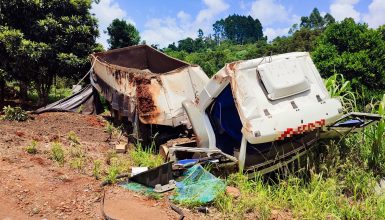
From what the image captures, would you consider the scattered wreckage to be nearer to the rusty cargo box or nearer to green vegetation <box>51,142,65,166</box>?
the rusty cargo box

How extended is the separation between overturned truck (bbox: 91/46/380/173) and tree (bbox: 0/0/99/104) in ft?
17.3

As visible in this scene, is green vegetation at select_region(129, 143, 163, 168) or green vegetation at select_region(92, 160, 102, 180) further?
green vegetation at select_region(129, 143, 163, 168)

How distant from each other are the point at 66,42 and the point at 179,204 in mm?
8659

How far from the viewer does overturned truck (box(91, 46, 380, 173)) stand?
5.34 m

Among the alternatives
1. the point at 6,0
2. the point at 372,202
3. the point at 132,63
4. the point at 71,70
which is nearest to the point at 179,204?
the point at 372,202

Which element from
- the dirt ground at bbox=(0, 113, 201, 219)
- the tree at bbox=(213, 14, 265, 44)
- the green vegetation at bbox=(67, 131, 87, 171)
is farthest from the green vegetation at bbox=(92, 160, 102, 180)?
the tree at bbox=(213, 14, 265, 44)

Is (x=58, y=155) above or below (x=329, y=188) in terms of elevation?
above

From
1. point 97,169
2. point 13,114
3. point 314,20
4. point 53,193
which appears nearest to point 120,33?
point 13,114

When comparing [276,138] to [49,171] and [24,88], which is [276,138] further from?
[24,88]

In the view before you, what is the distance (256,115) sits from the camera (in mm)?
5277

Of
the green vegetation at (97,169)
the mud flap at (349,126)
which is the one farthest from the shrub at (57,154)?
the mud flap at (349,126)

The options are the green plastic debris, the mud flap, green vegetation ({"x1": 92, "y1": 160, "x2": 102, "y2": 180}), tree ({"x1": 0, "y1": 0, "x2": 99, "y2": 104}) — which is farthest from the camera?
tree ({"x1": 0, "y1": 0, "x2": 99, "y2": 104})

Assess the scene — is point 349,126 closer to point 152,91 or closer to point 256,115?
point 256,115

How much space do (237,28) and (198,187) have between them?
107 meters
